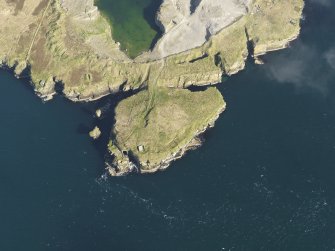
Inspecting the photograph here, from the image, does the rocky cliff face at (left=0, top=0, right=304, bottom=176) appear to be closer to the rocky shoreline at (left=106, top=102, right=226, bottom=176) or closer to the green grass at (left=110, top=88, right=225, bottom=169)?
the green grass at (left=110, top=88, right=225, bottom=169)

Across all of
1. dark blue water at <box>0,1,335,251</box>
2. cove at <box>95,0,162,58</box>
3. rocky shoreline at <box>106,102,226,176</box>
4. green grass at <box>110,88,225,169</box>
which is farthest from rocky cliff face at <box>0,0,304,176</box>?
dark blue water at <box>0,1,335,251</box>

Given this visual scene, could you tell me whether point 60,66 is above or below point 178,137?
above

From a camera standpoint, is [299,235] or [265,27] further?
[265,27]

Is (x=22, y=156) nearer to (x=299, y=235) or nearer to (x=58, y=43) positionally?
(x=58, y=43)

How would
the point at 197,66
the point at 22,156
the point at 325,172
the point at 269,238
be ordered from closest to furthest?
1. the point at 269,238
2. the point at 325,172
3. the point at 22,156
4. the point at 197,66

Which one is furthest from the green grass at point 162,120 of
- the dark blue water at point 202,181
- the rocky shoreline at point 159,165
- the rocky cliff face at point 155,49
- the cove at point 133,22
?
the cove at point 133,22

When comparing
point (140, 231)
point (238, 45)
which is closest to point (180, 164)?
point (140, 231)

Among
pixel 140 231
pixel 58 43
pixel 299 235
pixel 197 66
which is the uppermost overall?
pixel 58 43
